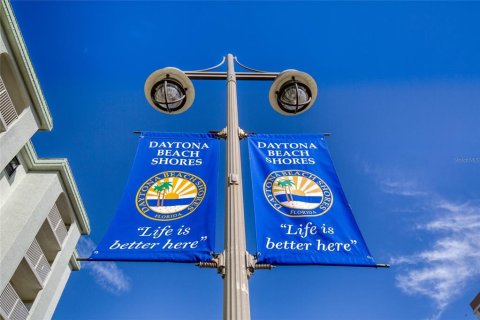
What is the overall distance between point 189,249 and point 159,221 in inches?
26.3

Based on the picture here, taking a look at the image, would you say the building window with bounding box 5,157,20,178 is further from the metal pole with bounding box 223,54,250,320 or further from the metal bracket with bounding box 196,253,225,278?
the metal bracket with bounding box 196,253,225,278

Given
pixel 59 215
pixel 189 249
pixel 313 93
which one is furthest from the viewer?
pixel 59 215

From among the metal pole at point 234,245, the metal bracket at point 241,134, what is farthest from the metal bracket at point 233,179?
the metal bracket at point 241,134

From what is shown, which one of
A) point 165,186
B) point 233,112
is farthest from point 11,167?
point 233,112

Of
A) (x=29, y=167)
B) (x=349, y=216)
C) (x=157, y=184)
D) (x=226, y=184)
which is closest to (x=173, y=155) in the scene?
(x=157, y=184)

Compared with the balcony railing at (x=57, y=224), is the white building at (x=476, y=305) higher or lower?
higher

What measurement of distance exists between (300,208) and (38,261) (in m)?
14.9

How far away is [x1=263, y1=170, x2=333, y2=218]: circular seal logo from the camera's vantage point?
14.6ft

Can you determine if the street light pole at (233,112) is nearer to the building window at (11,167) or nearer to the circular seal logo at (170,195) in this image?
the circular seal logo at (170,195)

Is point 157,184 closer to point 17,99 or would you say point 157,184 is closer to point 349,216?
point 349,216

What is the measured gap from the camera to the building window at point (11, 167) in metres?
14.9

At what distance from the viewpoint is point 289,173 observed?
4.94 m

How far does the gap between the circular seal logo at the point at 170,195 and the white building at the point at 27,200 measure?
1093 cm

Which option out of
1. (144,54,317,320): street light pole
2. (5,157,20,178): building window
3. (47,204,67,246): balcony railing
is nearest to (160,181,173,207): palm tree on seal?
(144,54,317,320): street light pole
